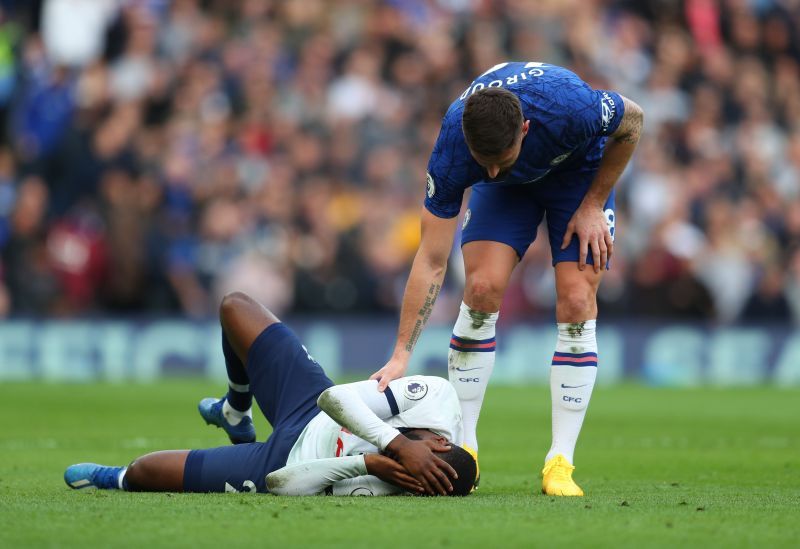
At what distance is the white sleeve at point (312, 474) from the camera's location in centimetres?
654

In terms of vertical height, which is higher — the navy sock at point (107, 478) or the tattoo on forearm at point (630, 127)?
the tattoo on forearm at point (630, 127)

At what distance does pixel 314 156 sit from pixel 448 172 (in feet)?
41.0

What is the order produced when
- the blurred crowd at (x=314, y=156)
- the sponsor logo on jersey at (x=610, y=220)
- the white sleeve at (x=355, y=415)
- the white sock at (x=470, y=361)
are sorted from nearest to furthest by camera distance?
the white sleeve at (x=355, y=415)
the sponsor logo on jersey at (x=610, y=220)
the white sock at (x=470, y=361)
the blurred crowd at (x=314, y=156)

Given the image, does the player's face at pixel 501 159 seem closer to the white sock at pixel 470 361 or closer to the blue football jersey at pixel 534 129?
the blue football jersey at pixel 534 129

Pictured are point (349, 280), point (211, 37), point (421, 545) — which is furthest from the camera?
point (211, 37)

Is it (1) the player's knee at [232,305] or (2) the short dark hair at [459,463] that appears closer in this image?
(2) the short dark hair at [459,463]

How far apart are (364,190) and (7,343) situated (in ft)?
17.6

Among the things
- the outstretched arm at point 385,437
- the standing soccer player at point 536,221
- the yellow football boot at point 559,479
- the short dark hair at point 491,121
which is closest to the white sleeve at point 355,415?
the outstretched arm at point 385,437

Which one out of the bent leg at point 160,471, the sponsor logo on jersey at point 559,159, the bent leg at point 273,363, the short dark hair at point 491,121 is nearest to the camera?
the short dark hair at point 491,121

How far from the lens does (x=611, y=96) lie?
7.43 m

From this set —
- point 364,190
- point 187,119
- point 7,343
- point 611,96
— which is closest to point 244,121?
point 187,119

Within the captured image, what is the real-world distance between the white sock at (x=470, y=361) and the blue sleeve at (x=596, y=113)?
1180 millimetres

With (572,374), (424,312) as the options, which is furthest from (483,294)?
(572,374)

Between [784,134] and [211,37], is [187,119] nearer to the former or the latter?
[211,37]
